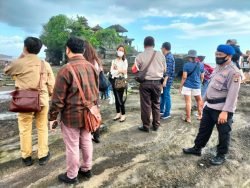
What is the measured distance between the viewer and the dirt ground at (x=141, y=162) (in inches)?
170

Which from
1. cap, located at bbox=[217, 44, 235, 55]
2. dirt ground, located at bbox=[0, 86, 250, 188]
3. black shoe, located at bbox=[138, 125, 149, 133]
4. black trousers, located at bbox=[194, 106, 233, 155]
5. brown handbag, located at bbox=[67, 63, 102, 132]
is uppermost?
cap, located at bbox=[217, 44, 235, 55]

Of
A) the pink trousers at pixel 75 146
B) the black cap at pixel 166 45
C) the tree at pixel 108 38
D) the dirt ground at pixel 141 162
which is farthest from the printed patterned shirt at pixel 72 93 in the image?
the tree at pixel 108 38

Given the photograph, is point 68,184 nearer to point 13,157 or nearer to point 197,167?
point 13,157

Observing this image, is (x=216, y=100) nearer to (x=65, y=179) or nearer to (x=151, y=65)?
(x=151, y=65)

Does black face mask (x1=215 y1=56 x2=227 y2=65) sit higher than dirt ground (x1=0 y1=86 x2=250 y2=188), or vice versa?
black face mask (x1=215 y1=56 x2=227 y2=65)

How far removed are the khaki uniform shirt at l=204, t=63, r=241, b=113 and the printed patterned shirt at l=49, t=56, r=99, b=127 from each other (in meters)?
2.03

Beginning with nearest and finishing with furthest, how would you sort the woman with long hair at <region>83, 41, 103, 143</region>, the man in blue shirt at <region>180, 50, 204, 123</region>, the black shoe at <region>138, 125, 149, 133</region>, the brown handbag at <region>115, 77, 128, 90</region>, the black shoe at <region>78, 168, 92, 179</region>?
→ the black shoe at <region>78, 168, 92, 179</region>
the woman with long hair at <region>83, 41, 103, 143</region>
the black shoe at <region>138, 125, 149, 133</region>
the brown handbag at <region>115, 77, 128, 90</region>
the man in blue shirt at <region>180, 50, 204, 123</region>

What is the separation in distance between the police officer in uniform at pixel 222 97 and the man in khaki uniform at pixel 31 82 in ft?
8.85

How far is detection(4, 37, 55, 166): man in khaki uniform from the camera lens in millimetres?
4465

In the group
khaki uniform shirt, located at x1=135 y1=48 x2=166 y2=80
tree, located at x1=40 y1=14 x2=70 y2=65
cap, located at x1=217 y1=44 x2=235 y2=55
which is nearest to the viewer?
cap, located at x1=217 y1=44 x2=235 y2=55

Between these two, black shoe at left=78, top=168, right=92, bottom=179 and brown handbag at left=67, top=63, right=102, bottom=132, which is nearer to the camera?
brown handbag at left=67, top=63, right=102, bottom=132

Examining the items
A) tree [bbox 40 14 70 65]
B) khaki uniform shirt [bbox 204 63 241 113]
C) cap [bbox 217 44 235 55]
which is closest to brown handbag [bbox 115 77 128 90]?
khaki uniform shirt [bbox 204 63 241 113]

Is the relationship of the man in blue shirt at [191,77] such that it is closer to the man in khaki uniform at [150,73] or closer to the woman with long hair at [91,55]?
the man in khaki uniform at [150,73]

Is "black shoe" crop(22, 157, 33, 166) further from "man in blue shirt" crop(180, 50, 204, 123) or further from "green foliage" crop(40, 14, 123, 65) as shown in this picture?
"green foliage" crop(40, 14, 123, 65)
